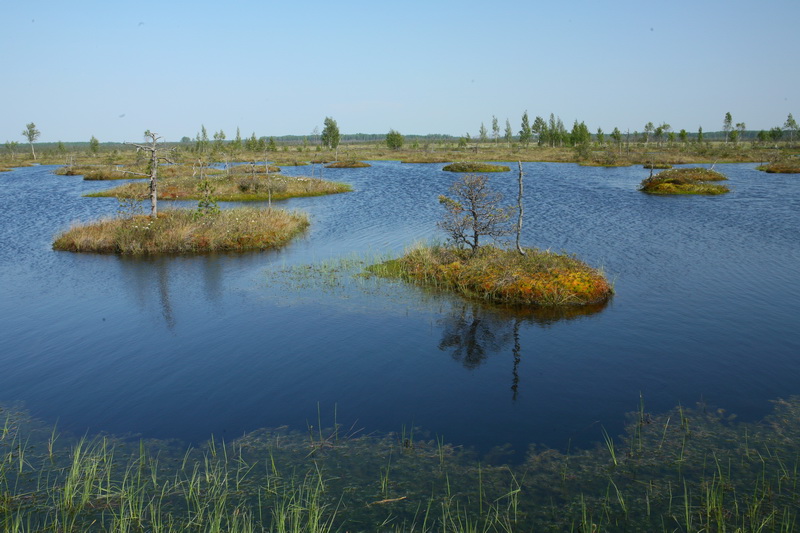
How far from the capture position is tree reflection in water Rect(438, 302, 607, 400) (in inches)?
792

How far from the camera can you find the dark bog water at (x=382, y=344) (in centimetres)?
1600

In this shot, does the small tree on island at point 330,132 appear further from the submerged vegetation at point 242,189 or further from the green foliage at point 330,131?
the submerged vegetation at point 242,189

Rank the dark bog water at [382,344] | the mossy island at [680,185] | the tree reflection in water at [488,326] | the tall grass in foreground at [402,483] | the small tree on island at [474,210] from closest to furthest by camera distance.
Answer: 1. the tall grass in foreground at [402,483]
2. the dark bog water at [382,344]
3. the tree reflection in water at [488,326]
4. the small tree on island at [474,210]
5. the mossy island at [680,185]

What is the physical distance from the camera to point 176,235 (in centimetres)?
3703

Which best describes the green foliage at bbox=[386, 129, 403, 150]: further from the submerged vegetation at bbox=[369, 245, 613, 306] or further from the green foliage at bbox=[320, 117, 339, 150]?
the submerged vegetation at bbox=[369, 245, 613, 306]

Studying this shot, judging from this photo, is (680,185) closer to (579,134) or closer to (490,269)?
(490,269)

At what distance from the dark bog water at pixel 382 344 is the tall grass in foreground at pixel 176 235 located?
1.81 m

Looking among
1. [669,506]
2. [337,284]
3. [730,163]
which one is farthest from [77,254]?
[730,163]

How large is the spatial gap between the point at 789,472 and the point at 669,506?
3317 millimetres

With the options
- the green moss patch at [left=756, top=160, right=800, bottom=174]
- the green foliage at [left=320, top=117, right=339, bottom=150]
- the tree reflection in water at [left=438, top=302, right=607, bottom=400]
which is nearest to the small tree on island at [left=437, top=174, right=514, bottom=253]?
the tree reflection in water at [left=438, top=302, right=607, bottom=400]

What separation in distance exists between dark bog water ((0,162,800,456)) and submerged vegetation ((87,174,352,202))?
80.9 feet

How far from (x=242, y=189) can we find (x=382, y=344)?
48.3 meters

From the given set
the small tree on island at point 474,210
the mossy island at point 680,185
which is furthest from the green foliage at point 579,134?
the small tree on island at point 474,210

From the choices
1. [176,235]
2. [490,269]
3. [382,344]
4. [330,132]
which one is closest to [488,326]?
[382,344]
